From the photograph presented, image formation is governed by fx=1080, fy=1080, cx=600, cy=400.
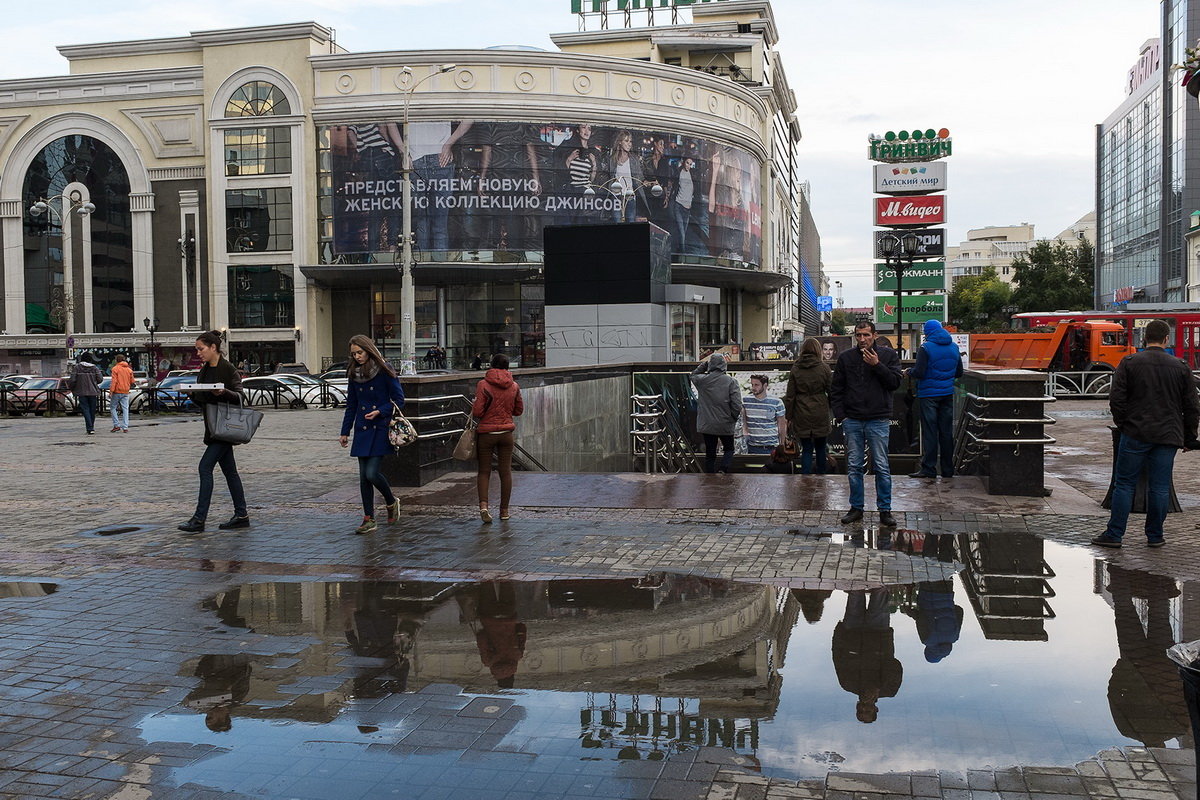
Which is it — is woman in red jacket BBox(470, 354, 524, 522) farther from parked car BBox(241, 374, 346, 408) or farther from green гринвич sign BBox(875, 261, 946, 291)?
green гринвич sign BBox(875, 261, 946, 291)

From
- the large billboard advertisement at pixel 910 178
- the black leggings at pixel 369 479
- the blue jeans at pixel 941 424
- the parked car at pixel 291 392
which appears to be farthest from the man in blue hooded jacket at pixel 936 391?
the large billboard advertisement at pixel 910 178

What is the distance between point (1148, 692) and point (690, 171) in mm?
58865

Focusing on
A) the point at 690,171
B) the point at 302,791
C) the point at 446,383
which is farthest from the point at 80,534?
the point at 690,171

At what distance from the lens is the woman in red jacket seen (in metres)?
10.0

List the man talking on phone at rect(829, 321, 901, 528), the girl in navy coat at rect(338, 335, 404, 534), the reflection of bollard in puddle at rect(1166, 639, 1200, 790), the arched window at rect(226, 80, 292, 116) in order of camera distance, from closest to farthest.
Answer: the reflection of bollard in puddle at rect(1166, 639, 1200, 790)
the man talking on phone at rect(829, 321, 901, 528)
the girl in navy coat at rect(338, 335, 404, 534)
the arched window at rect(226, 80, 292, 116)

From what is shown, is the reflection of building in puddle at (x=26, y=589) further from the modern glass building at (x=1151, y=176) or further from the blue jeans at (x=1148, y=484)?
the modern glass building at (x=1151, y=176)

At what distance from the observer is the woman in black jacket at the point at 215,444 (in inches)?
394

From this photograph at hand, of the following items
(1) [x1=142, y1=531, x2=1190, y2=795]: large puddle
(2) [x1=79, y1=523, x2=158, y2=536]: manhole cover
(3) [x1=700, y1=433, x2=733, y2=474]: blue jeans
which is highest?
(3) [x1=700, y1=433, x2=733, y2=474]: blue jeans

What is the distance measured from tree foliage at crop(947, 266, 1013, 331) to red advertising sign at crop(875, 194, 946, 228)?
49.6 metres

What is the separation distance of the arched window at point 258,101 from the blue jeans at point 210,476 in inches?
2076

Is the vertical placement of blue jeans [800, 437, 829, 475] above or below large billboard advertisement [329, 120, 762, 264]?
below

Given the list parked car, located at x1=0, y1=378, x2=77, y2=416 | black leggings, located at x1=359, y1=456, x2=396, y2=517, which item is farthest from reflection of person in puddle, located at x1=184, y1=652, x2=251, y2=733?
parked car, located at x1=0, y1=378, x2=77, y2=416

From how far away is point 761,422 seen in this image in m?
16.5

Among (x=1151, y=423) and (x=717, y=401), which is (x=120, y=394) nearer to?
(x=717, y=401)
